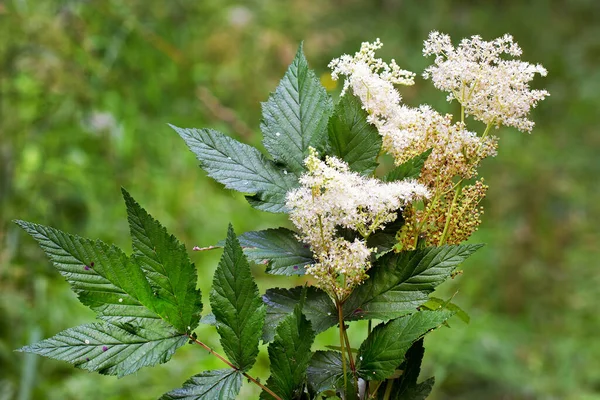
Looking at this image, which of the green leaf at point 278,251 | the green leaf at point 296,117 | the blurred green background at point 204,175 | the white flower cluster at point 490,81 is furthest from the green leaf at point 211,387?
the blurred green background at point 204,175

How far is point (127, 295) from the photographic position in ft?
1.83

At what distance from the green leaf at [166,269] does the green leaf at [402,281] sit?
151mm

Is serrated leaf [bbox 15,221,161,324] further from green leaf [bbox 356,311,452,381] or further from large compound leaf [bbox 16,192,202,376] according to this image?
green leaf [bbox 356,311,452,381]

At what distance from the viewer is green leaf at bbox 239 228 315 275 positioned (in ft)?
1.95

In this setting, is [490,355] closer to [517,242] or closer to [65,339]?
[517,242]

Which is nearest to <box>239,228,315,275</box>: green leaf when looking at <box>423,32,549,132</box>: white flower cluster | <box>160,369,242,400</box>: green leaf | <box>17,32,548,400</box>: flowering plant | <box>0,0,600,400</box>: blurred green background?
<box>17,32,548,400</box>: flowering plant

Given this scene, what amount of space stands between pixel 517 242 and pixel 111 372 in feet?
10.6

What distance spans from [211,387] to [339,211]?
20cm

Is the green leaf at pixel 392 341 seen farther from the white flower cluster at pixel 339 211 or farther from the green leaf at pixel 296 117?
the green leaf at pixel 296 117

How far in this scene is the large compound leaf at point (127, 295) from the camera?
0.53 m

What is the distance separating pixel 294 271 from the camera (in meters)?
0.59

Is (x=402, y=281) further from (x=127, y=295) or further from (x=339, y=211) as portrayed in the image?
(x=127, y=295)

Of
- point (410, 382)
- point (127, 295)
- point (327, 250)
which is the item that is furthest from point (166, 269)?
point (410, 382)

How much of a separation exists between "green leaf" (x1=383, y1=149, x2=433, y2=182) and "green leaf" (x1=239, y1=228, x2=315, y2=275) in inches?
4.7
